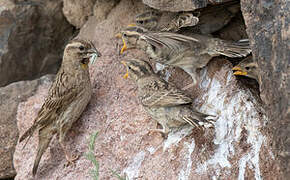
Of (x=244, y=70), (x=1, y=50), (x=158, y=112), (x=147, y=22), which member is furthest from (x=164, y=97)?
(x=1, y=50)

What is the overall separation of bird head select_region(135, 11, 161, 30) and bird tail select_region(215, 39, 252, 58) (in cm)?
110

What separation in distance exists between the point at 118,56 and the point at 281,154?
122 inches

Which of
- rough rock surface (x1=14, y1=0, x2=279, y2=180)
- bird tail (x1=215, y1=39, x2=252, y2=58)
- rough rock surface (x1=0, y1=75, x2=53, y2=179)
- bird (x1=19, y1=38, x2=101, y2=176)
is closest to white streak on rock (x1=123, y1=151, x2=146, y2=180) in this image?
rough rock surface (x1=14, y1=0, x2=279, y2=180)

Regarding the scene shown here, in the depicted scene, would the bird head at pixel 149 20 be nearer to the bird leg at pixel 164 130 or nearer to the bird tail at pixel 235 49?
the bird tail at pixel 235 49

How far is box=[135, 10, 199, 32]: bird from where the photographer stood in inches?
206

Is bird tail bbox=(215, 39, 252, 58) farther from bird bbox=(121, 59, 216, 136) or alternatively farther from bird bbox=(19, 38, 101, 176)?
bird bbox=(19, 38, 101, 176)

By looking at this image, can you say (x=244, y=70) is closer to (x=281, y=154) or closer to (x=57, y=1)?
(x=281, y=154)

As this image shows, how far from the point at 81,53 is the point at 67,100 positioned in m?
0.62

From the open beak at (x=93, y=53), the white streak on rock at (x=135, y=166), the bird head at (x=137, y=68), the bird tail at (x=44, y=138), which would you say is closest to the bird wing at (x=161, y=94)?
the bird head at (x=137, y=68)

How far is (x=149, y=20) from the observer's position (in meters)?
5.94

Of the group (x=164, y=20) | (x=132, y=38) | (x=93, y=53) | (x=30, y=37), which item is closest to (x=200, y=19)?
(x=164, y=20)

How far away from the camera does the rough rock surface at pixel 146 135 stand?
4.48 m

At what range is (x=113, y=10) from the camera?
676 centimetres

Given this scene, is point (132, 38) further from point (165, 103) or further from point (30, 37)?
point (30, 37)
